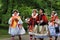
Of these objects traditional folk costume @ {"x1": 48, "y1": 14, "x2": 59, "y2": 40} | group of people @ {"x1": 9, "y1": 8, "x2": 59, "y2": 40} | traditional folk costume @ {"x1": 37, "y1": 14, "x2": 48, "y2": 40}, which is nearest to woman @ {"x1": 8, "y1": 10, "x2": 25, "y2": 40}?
group of people @ {"x1": 9, "y1": 8, "x2": 59, "y2": 40}

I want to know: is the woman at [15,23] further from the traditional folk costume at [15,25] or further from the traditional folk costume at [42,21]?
the traditional folk costume at [42,21]

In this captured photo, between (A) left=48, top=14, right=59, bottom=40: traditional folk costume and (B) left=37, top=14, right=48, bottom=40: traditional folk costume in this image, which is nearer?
(B) left=37, top=14, right=48, bottom=40: traditional folk costume

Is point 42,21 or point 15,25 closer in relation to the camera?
point 42,21

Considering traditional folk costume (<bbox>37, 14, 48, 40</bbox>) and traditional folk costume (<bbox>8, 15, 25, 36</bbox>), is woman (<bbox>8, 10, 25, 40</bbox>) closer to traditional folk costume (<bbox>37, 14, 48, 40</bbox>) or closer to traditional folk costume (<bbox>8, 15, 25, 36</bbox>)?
traditional folk costume (<bbox>8, 15, 25, 36</bbox>)

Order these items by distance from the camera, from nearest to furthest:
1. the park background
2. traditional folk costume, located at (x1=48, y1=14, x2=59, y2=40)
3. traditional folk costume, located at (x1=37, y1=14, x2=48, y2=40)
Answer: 1. traditional folk costume, located at (x1=37, y1=14, x2=48, y2=40)
2. traditional folk costume, located at (x1=48, y1=14, x2=59, y2=40)
3. the park background

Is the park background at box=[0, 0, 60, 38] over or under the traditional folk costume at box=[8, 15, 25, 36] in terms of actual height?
over

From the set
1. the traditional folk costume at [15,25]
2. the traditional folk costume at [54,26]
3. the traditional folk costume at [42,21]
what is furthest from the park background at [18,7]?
the traditional folk costume at [42,21]

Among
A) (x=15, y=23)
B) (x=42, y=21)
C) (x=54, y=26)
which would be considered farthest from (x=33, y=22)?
(x=54, y=26)

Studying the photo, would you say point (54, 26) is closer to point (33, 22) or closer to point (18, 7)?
point (33, 22)

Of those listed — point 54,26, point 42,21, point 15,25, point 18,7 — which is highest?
point 18,7

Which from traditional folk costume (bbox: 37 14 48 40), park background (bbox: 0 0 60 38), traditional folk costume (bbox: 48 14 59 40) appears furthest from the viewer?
park background (bbox: 0 0 60 38)

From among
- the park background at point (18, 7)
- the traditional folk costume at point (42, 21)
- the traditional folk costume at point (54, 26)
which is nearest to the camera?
the traditional folk costume at point (42, 21)

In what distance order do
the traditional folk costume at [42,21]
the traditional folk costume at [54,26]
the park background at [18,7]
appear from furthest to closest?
the park background at [18,7], the traditional folk costume at [54,26], the traditional folk costume at [42,21]

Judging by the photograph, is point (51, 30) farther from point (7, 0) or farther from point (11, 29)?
point (7, 0)
